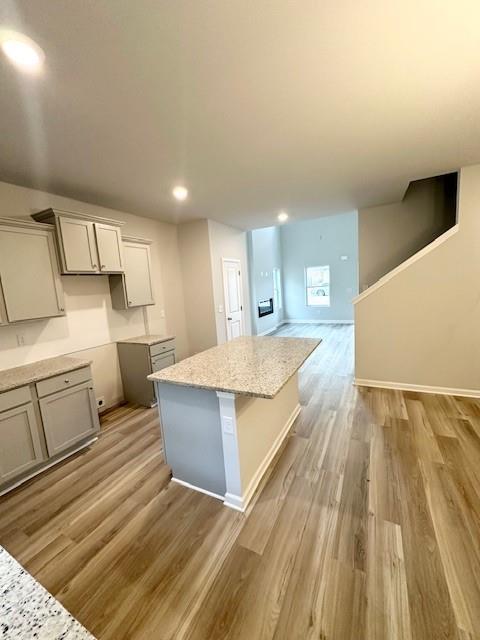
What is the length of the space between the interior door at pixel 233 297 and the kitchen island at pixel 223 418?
286 centimetres

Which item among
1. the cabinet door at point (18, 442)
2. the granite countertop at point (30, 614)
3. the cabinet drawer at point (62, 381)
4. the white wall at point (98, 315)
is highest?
the white wall at point (98, 315)

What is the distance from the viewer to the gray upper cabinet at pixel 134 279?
361cm

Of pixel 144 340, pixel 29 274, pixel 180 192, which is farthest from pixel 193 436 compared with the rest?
pixel 180 192

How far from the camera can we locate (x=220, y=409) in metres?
1.84

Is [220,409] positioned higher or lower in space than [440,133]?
lower

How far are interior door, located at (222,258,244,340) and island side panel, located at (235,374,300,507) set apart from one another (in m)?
2.67

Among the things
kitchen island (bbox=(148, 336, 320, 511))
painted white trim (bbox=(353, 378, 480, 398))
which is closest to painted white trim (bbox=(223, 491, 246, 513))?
kitchen island (bbox=(148, 336, 320, 511))

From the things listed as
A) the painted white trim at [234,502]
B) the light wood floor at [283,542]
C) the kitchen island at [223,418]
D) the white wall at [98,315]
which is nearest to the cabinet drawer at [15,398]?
the white wall at [98,315]

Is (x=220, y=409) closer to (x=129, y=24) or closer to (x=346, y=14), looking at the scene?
(x=129, y=24)

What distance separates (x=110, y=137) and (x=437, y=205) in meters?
4.84

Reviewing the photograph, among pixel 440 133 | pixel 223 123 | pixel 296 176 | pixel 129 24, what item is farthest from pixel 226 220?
pixel 129 24

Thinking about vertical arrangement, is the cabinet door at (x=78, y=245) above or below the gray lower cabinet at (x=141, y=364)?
above

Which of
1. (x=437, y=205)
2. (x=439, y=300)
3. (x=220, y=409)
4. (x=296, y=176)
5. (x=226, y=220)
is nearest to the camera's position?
(x=220, y=409)

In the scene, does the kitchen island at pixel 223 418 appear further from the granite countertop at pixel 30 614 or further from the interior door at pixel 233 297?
the interior door at pixel 233 297
